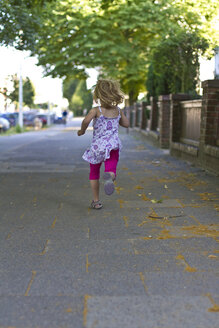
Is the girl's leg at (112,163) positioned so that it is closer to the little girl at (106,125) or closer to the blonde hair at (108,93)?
the little girl at (106,125)

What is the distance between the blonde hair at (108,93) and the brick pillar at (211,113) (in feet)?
14.6

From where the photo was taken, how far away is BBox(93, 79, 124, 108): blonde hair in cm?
550

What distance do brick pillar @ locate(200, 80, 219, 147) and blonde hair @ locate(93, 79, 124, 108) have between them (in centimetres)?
445

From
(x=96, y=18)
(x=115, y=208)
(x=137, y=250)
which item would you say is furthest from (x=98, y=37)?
(x=137, y=250)

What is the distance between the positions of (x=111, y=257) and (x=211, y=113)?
251 inches

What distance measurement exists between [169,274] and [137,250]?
2.18ft

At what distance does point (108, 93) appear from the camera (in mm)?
5504

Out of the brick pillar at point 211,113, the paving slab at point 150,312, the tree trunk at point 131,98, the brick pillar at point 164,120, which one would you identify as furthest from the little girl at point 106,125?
the tree trunk at point 131,98

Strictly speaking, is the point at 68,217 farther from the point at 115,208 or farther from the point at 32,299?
the point at 32,299

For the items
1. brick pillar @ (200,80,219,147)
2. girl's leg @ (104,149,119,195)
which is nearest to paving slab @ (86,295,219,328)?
girl's leg @ (104,149,119,195)

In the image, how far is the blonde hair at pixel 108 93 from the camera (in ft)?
18.0

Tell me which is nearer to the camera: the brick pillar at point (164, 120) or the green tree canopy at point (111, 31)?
the brick pillar at point (164, 120)

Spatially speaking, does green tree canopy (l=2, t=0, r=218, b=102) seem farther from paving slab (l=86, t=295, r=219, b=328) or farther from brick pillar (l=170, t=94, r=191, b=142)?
paving slab (l=86, t=295, r=219, b=328)

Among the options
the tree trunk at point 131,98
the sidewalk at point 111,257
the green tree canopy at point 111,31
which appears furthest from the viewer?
the tree trunk at point 131,98
